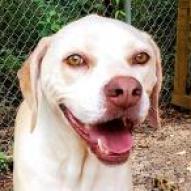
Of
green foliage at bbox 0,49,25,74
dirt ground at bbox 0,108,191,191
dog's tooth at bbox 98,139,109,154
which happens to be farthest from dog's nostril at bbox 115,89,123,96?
green foliage at bbox 0,49,25,74

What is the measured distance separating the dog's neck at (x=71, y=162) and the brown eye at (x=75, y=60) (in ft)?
0.98

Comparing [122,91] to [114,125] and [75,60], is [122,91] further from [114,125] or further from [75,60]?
[75,60]

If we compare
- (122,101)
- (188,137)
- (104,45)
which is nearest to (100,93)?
(122,101)

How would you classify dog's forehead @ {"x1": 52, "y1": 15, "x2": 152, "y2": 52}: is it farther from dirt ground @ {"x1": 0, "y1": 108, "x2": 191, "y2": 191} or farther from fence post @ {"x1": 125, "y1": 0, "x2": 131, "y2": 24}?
fence post @ {"x1": 125, "y1": 0, "x2": 131, "y2": 24}

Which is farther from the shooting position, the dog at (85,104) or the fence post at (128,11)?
the fence post at (128,11)

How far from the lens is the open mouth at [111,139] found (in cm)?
330

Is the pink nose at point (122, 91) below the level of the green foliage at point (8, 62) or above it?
above

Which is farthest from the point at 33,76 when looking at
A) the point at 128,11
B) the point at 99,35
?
the point at 128,11

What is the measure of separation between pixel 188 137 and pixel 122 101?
12.7ft

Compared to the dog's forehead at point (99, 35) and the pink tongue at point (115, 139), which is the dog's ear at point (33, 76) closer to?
the dog's forehead at point (99, 35)

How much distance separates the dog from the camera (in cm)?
321

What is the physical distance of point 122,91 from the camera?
3.07 meters

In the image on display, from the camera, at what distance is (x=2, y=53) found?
6945 mm

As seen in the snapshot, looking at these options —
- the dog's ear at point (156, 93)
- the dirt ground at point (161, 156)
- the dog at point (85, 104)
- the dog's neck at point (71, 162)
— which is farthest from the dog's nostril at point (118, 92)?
the dirt ground at point (161, 156)
